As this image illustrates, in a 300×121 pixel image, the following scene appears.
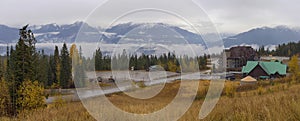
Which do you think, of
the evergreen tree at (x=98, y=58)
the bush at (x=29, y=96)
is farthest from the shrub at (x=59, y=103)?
the evergreen tree at (x=98, y=58)

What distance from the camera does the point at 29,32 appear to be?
41719mm

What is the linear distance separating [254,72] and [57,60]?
48.4m

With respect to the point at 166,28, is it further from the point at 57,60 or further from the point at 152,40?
the point at 57,60

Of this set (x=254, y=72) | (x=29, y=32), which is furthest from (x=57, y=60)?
(x=254, y=72)

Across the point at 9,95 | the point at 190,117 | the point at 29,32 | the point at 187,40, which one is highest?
the point at 29,32

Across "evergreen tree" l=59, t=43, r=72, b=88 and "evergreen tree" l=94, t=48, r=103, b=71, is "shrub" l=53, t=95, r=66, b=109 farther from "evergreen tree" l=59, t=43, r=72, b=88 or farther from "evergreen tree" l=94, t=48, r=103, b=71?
"evergreen tree" l=59, t=43, r=72, b=88

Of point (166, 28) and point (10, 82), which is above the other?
point (166, 28)

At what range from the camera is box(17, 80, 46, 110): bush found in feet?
110

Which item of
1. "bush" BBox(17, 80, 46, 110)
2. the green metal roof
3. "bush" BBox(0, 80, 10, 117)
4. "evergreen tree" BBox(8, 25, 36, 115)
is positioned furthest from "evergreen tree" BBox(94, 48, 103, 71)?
the green metal roof

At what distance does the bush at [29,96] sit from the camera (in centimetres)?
3361

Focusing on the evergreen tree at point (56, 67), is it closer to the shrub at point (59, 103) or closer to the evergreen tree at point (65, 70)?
the evergreen tree at point (65, 70)

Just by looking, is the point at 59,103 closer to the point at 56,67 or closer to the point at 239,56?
the point at 56,67

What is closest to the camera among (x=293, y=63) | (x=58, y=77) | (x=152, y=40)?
(x=152, y=40)

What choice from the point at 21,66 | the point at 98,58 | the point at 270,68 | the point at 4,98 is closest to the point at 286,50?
the point at 270,68
